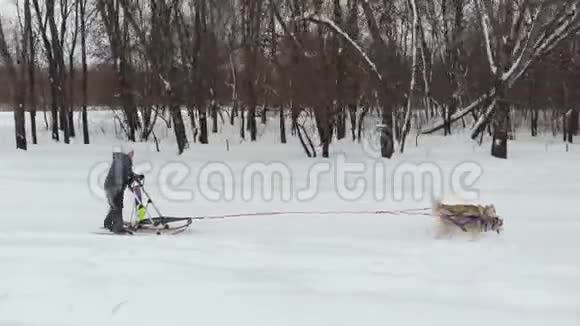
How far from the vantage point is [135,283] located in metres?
6.68

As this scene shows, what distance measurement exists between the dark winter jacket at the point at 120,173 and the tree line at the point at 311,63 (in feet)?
43.4

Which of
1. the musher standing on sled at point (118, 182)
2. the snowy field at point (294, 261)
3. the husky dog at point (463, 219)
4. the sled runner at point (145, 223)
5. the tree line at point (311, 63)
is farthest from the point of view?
the tree line at point (311, 63)

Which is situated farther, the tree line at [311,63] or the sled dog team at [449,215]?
the tree line at [311,63]

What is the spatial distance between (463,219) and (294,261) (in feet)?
9.57

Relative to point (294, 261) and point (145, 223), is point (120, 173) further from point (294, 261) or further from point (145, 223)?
point (294, 261)

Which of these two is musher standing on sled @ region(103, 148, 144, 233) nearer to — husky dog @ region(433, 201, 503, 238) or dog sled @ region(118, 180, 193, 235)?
dog sled @ region(118, 180, 193, 235)

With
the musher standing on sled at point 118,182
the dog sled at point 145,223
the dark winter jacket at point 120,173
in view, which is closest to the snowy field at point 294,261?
the dog sled at point 145,223

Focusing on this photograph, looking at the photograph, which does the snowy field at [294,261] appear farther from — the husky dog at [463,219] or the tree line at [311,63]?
the tree line at [311,63]

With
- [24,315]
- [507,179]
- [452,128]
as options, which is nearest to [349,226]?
[24,315]

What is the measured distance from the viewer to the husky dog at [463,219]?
30.9 ft

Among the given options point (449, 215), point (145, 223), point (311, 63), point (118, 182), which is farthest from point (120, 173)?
point (311, 63)

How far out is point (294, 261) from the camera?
7930 mm

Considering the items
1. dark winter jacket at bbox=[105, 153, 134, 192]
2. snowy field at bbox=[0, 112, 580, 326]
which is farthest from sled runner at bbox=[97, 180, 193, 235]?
snowy field at bbox=[0, 112, 580, 326]

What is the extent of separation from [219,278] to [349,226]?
4.39 m
